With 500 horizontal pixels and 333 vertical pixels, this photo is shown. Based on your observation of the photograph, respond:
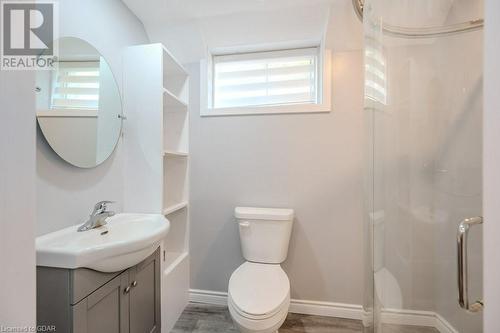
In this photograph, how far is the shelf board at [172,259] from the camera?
1.66 meters

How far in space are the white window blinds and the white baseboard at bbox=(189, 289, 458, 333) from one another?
154 cm

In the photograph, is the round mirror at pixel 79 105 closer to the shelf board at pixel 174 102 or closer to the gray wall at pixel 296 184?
the shelf board at pixel 174 102

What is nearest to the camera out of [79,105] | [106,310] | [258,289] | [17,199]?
[17,199]

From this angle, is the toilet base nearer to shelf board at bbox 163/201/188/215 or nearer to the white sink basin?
the white sink basin

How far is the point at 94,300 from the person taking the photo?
3.03ft

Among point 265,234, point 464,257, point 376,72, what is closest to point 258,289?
point 265,234

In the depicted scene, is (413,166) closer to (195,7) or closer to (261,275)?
(261,275)

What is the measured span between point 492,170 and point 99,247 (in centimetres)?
116

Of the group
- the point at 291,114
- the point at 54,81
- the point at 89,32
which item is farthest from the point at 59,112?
the point at 291,114

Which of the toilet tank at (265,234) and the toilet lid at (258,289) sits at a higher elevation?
the toilet tank at (265,234)

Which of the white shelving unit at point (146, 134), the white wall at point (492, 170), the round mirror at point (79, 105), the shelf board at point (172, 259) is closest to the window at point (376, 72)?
the white wall at point (492, 170)

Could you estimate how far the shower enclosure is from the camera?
114 centimetres

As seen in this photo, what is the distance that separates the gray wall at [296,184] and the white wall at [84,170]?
1.93 ft

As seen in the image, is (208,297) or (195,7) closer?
(195,7)
